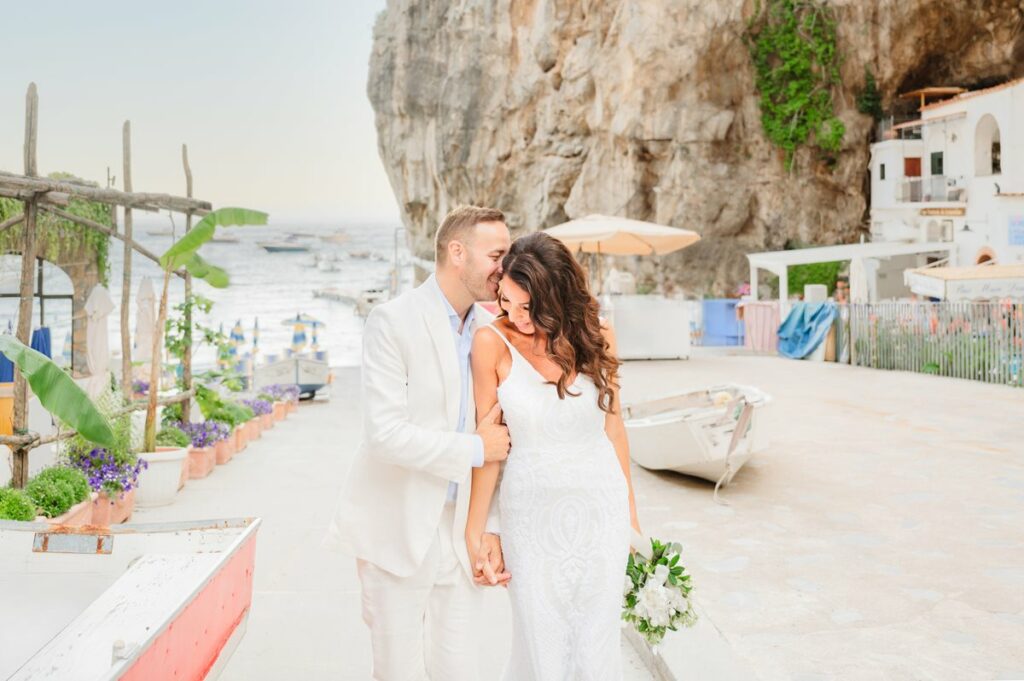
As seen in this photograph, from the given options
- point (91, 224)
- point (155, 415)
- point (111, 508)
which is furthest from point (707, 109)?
point (111, 508)

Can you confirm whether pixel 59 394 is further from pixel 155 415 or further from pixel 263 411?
pixel 263 411

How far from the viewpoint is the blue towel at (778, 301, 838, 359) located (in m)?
21.3

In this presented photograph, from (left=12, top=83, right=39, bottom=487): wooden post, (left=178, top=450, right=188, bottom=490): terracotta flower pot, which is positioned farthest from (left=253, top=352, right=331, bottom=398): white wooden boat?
(left=12, top=83, right=39, bottom=487): wooden post

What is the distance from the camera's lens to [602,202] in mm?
34656

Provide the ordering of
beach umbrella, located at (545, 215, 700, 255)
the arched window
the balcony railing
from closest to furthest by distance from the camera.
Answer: beach umbrella, located at (545, 215, 700, 255) < the arched window < the balcony railing

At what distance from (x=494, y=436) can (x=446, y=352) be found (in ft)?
0.91

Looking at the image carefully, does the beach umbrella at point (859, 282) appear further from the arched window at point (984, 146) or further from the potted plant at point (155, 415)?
the potted plant at point (155, 415)

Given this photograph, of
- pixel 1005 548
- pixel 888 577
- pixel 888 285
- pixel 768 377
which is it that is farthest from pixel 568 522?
pixel 888 285

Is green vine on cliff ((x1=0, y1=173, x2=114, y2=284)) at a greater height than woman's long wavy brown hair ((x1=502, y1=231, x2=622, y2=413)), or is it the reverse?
green vine on cliff ((x1=0, y1=173, x2=114, y2=284))

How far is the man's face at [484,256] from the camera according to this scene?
2.63 meters

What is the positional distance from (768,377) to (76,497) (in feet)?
44.1

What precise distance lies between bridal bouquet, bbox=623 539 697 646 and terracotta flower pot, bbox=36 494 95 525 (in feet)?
13.9

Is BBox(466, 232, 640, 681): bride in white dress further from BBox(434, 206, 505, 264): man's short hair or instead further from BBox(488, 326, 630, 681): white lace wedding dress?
BBox(434, 206, 505, 264): man's short hair

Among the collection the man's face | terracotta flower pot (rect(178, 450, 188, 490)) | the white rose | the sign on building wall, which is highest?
the sign on building wall
